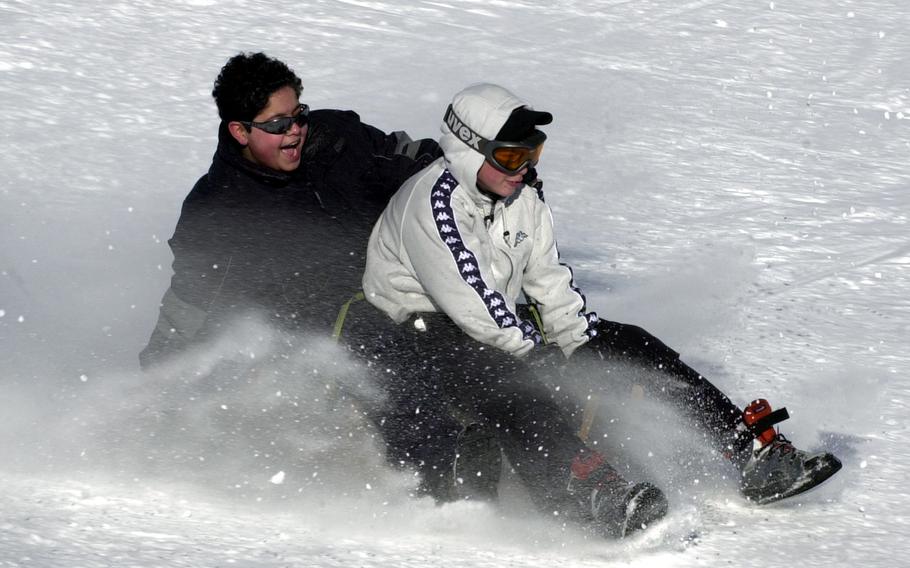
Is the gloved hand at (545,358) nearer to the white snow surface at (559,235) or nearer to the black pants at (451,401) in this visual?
the black pants at (451,401)

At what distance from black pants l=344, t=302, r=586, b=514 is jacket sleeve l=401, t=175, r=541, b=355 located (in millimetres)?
86

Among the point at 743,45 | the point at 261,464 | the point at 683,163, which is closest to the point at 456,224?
the point at 261,464

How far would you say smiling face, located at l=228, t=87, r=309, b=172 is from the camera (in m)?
3.81

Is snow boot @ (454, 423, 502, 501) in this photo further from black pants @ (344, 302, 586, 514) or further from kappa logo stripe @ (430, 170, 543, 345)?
kappa logo stripe @ (430, 170, 543, 345)

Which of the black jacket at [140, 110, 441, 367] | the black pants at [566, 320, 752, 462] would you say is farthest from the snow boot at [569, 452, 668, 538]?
the black jacket at [140, 110, 441, 367]

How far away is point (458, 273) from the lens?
11.2 ft

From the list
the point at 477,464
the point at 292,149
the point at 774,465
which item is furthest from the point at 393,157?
the point at 774,465

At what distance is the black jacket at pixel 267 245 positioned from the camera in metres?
3.86

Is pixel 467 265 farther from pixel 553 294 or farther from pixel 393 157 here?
pixel 393 157

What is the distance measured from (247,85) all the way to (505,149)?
95cm

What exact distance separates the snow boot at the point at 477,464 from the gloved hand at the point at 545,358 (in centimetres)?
24

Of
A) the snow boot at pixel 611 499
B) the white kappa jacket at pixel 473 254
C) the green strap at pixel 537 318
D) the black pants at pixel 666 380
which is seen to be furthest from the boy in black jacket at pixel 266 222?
the snow boot at pixel 611 499

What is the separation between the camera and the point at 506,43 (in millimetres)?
9930

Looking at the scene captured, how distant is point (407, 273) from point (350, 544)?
31.7 inches
